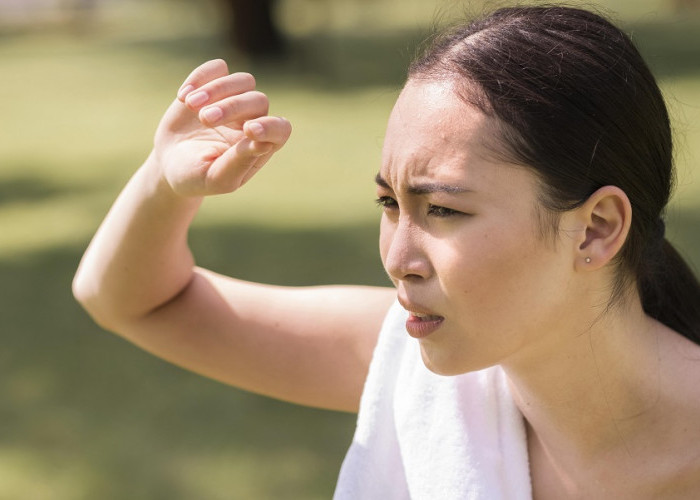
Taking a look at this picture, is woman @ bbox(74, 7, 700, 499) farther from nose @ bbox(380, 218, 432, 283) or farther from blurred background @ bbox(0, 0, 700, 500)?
blurred background @ bbox(0, 0, 700, 500)

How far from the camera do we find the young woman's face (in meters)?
1.65

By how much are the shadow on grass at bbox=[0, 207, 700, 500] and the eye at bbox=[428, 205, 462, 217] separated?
7.90ft

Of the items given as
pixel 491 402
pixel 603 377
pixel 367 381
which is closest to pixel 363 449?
pixel 367 381

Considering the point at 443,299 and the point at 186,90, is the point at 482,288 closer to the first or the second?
the point at 443,299

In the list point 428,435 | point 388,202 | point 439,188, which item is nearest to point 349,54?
point 428,435

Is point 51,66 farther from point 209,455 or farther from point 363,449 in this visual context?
point 363,449

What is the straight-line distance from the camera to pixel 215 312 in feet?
7.09

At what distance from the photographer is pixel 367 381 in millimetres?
2018

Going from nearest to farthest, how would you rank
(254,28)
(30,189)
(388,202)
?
1. (388,202)
2. (30,189)
3. (254,28)

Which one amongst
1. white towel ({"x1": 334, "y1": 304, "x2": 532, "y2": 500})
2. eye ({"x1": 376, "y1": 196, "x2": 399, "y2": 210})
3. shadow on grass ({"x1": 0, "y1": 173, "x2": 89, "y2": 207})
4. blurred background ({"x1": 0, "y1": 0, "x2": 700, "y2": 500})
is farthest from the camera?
shadow on grass ({"x1": 0, "y1": 173, "x2": 89, "y2": 207})

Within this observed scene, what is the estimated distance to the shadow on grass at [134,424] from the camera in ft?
13.2

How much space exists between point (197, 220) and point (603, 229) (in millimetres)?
5708

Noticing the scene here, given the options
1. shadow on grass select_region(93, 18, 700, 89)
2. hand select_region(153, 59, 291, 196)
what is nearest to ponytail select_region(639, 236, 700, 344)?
hand select_region(153, 59, 291, 196)

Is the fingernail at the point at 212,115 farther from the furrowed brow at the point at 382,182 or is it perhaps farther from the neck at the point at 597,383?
the neck at the point at 597,383
